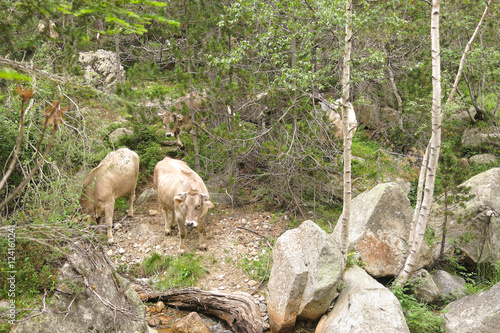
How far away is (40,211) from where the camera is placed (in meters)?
6.19

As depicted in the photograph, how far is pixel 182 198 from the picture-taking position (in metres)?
9.20

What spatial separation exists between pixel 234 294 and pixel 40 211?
3847mm

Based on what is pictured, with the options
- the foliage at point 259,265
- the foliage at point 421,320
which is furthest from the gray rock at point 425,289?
the foliage at point 259,265

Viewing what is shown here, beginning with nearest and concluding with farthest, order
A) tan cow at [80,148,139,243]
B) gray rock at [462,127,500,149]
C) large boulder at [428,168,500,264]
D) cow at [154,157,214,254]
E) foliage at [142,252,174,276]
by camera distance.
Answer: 1. foliage at [142,252,174,276]
2. large boulder at [428,168,500,264]
3. cow at [154,157,214,254]
4. tan cow at [80,148,139,243]
5. gray rock at [462,127,500,149]

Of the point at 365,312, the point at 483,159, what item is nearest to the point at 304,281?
the point at 365,312

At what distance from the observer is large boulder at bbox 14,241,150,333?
16.9ft

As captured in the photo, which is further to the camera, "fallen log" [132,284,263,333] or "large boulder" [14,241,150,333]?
"fallen log" [132,284,263,333]

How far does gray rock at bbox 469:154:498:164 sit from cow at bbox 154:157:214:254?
9999 mm

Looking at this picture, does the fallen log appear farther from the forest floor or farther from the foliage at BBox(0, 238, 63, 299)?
the foliage at BBox(0, 238, 63, 299)

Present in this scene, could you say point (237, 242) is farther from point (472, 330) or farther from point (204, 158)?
point (472, 330)

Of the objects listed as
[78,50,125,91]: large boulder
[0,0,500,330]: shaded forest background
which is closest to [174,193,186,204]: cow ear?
[0,0,500,330]: shaded forest background

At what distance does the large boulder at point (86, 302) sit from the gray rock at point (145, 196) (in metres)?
5.75

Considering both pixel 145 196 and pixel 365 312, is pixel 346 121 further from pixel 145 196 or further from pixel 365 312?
pixel 145 196

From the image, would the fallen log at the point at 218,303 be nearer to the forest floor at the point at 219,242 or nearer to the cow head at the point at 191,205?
the forest floor at the point at 219,242
